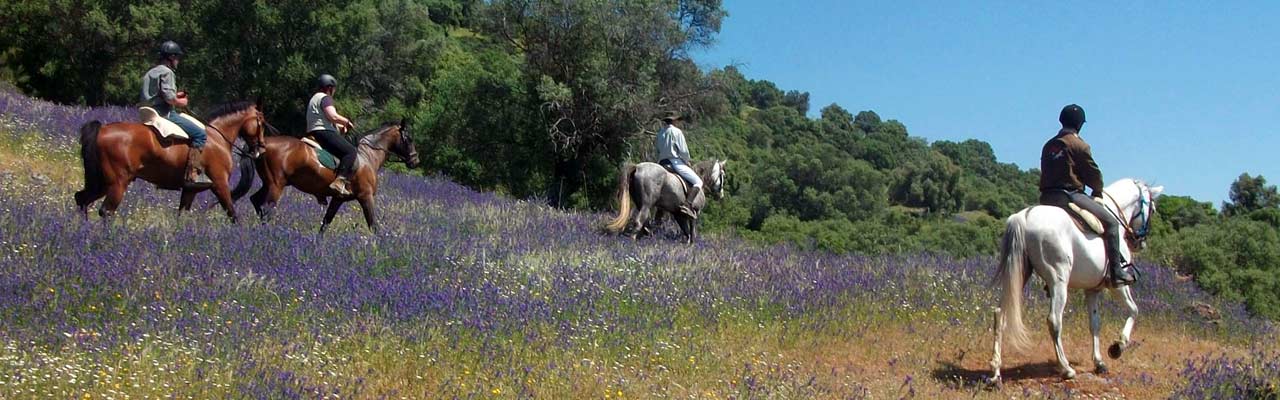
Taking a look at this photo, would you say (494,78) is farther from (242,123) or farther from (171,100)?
(171,100)

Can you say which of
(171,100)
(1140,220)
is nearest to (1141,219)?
(1140,220)

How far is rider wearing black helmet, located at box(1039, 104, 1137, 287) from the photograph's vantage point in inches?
324

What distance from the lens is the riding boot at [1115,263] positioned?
8289mm

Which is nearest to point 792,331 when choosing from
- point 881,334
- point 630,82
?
point 881,334

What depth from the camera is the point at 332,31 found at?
2961 cm

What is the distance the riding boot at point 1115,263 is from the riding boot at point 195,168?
28.6ft

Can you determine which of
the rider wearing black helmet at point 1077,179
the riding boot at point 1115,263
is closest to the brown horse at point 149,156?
the rider wearing black helmet at point 1077,179

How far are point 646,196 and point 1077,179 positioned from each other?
19.9 feet

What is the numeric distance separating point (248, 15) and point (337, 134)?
19885mm

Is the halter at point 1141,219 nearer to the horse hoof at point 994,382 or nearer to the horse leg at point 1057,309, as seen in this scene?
the horse leg at point 1057,309

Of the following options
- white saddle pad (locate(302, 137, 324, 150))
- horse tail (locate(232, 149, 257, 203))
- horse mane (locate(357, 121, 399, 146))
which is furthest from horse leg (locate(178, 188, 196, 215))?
horse mane (locate(357, 121, 399, 146))

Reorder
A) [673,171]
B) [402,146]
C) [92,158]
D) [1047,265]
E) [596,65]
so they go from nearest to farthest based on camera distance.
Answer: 1. [1047,265]
2. [92,158]
3. [402,146]
4. [673,171]
5. [596,65]

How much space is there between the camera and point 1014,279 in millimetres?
7836

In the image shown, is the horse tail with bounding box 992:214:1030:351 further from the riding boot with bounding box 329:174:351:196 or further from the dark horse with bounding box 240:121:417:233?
the riding boot with bounding box 329:174:351:196
